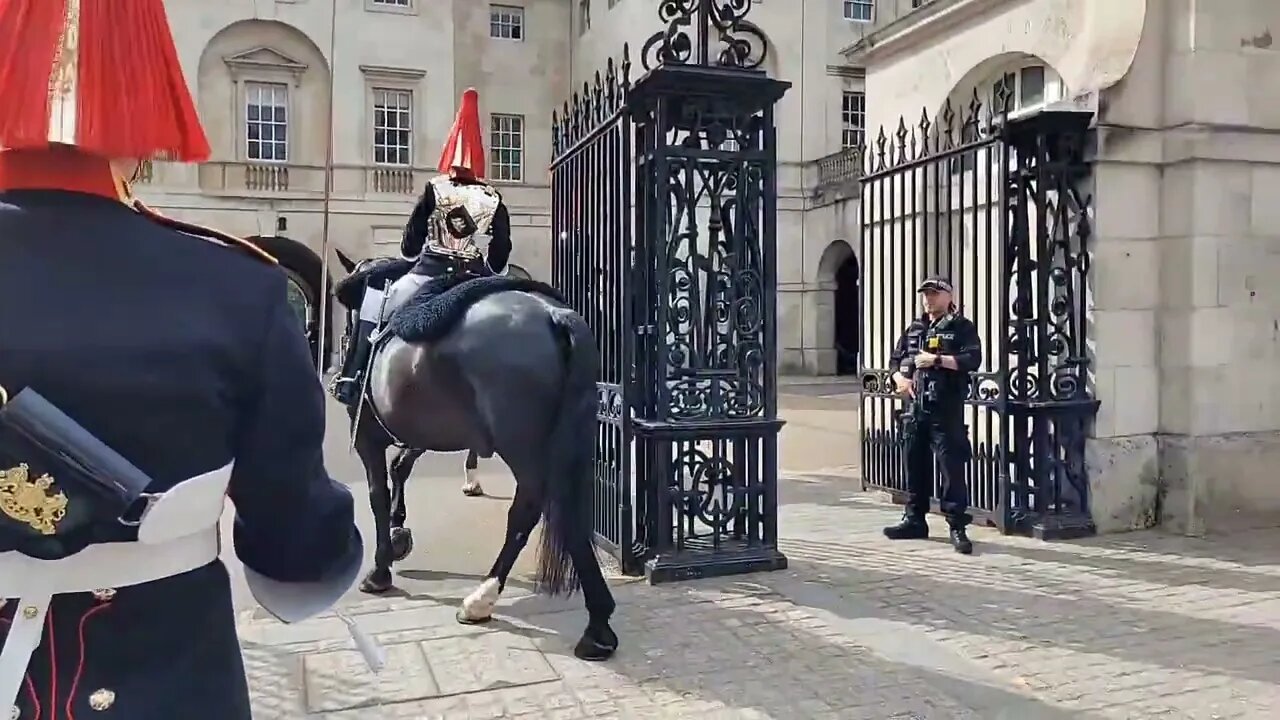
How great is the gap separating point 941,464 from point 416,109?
22597 millimetres

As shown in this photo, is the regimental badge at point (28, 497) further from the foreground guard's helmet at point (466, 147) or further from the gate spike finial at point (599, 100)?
the gate spike finial at point (599, 100)

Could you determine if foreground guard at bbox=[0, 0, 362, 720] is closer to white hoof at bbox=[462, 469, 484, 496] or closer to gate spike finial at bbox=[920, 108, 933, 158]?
gate spike finial at bbox=[920, 108, 933, 158]

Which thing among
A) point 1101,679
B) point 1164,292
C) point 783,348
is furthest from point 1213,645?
point 783,348

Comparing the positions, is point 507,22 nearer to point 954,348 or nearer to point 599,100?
point 599,100

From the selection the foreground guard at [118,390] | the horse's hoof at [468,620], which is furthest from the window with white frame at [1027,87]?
the foreground guard at [118,390]

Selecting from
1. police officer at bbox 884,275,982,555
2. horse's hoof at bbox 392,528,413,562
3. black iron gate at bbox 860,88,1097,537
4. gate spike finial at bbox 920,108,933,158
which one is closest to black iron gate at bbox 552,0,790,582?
police officer at bbox 884,275,982,555

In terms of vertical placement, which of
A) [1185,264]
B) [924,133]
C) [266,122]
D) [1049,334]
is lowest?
[1049,334]

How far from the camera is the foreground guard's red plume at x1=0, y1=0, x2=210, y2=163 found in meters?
1.63

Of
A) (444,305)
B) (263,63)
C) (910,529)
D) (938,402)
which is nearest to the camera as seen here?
(444,305)

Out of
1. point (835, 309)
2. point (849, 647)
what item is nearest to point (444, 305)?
point (849, 647)

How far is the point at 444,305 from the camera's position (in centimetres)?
504

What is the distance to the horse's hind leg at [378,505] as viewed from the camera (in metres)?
5.91

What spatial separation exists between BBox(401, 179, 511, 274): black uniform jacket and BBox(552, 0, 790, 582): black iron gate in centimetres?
75

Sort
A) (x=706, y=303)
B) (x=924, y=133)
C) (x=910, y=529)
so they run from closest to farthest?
(x=706, y=303)
(x=910, y=529)
(x=924, y=133)
